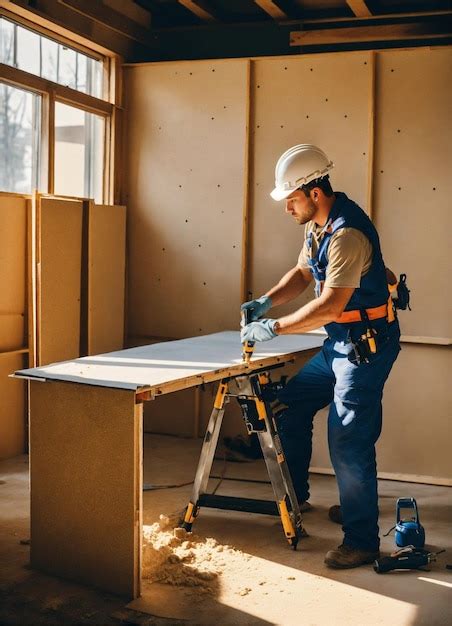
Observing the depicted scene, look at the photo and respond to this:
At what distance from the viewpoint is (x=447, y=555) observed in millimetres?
3570

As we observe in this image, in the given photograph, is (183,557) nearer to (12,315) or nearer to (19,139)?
(12,315)

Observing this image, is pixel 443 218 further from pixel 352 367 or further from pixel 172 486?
pixel 172 486

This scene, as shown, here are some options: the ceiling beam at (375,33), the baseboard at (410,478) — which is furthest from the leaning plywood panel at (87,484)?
the ceiling beam at (375,33)

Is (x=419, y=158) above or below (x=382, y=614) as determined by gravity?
above

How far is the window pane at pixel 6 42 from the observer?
4.52m

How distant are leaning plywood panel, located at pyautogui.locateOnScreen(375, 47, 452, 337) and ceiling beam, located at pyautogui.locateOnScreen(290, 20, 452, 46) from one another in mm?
403

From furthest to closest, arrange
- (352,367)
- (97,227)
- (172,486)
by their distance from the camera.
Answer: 1. (97,227)
2. (172,486)
3. (352,367)

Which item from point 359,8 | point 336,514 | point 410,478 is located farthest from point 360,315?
point 359,8

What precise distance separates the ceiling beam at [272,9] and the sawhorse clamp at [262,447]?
2503 mm

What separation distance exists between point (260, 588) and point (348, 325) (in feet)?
3.70

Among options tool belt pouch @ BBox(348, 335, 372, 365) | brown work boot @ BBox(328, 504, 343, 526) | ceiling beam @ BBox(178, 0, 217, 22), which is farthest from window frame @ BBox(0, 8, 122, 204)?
brown work boot @ BBox(328, 504, 343, 526)

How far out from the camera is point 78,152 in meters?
5.36

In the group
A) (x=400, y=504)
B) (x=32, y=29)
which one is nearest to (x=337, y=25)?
(x=32, y=29)

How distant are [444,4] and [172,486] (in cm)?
333
